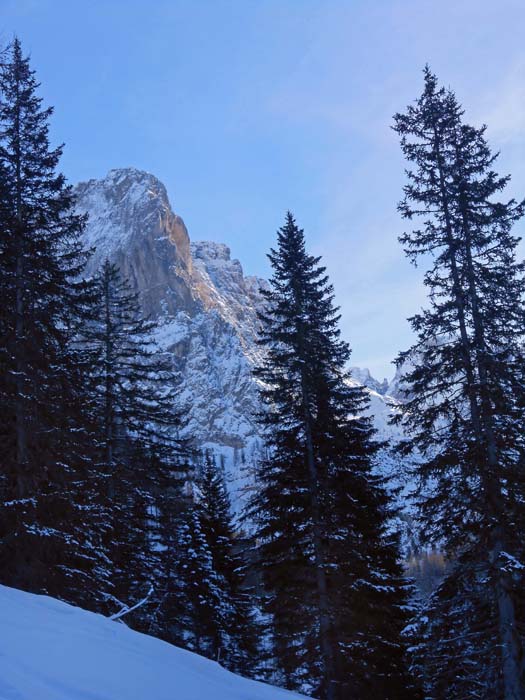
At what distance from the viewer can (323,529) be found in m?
16.2

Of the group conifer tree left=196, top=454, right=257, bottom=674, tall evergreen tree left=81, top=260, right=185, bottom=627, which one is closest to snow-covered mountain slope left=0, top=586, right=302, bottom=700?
tall evergreen tree left=81, top=260, right=185, bottom=627

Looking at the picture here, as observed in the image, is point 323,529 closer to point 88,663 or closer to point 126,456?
point 126,456

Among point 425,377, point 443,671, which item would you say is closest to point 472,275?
point 425,377

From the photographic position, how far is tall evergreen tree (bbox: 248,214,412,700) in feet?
50.5

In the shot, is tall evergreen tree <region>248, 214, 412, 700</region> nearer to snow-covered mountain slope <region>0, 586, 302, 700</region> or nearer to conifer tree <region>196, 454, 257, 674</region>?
conifer tree <region>196, 454, 257, 674</region>

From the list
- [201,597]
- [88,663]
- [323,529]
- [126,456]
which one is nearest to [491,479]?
[323,529]

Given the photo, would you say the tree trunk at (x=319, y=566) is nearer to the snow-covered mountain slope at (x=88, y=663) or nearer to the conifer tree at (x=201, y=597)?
the conifer tree at (x=201, y=597)

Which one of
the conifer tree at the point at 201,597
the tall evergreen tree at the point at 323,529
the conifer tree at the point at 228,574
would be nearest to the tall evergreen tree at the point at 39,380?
the tall evergreen tree at the point at 323,529

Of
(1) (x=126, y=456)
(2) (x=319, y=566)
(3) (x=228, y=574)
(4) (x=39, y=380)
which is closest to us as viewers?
(4) (x=39, y=380)

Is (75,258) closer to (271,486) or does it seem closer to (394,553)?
(271,486)

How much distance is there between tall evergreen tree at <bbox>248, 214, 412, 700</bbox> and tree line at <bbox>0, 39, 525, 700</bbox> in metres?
0.06

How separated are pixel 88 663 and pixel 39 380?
1030cm

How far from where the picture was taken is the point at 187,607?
913 inches

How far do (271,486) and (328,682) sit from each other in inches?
201
